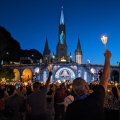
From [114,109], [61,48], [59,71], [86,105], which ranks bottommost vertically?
[114,109]

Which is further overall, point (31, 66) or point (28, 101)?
point (31, 66)

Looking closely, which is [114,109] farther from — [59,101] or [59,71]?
[59,71]

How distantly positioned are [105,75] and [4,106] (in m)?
3.78

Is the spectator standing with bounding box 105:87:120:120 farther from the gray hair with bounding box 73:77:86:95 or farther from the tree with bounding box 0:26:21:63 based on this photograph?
the tree with bounding box 0:26:21:63

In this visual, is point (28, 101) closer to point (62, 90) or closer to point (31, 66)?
point (62, 90)

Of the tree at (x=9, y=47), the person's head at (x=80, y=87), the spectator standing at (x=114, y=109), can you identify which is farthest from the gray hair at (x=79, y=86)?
the tree at (x=9, y=47)

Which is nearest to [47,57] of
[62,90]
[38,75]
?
[38,75]

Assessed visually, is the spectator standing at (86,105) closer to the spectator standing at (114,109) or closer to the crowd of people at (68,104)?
the crowd of people at (68,104)

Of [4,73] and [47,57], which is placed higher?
[47,57]

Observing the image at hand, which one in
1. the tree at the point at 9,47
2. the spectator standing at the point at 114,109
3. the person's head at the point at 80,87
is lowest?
the spectator standing at the point at 114,109

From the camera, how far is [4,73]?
54125mm

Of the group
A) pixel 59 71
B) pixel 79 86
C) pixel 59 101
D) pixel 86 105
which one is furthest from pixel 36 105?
pixel 59 71

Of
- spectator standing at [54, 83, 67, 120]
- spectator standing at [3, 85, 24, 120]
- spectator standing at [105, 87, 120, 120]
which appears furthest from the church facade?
spectator standing at [3, 85, 24, 120]

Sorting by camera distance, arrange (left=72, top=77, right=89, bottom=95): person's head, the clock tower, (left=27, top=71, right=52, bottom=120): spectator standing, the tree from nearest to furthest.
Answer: (left=72, top=77, right=89, bottom=95): person's head < (left=27, top=71, right=52, bottom=120): spectator standing < the tree < the clock tower
